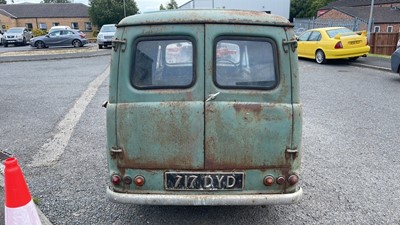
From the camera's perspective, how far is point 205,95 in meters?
2.76

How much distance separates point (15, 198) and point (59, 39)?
2704cm

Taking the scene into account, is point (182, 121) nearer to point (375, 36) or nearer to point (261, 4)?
point (375, 36)

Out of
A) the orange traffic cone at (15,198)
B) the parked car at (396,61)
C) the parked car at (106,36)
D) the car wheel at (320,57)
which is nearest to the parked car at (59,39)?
the parked car at (106,36)

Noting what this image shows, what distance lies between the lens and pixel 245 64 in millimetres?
2844

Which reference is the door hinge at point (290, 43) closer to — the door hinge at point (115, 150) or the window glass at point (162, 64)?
the window glass at point (162, 64)

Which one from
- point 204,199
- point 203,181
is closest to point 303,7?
point 203,181

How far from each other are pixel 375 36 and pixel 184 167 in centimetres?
1820

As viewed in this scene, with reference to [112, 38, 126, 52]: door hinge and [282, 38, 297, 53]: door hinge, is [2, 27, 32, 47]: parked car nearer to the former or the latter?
[112, 38, 126, 52]: door hinge

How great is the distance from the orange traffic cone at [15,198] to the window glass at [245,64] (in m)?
1.76

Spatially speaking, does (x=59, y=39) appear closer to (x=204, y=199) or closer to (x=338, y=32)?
(x=338, y=32)

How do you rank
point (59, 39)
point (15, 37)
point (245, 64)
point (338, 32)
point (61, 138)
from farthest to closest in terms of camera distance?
1. point (15, 37)
2. point (59, 39)
3. point (338, 32)
4. point (61, 138)
5. point (245, 64)

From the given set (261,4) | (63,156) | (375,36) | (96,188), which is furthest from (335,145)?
(261,4)

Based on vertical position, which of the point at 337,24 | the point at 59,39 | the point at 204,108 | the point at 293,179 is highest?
the point at 337,24

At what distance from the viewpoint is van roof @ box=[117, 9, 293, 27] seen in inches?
107
